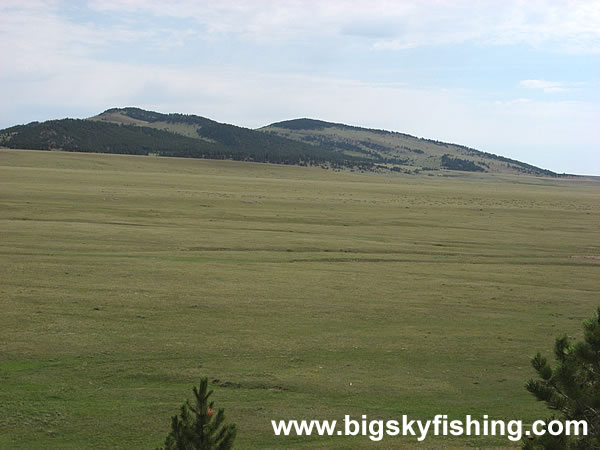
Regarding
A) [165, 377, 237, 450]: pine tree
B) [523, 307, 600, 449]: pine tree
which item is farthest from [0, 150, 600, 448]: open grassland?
[165, 377, 237, 450]: pine tree

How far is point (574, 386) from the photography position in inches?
327

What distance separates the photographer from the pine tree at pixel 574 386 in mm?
8266

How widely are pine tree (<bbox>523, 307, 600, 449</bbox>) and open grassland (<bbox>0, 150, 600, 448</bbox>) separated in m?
5.14

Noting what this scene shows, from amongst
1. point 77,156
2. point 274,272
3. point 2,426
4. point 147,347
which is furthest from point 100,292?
point 77,156

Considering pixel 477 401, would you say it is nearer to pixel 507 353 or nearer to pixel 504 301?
pixel 507 353

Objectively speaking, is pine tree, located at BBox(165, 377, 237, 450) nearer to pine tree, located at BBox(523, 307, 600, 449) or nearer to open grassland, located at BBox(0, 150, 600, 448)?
pine tree, located at BBox(523, 307, 600, 449)

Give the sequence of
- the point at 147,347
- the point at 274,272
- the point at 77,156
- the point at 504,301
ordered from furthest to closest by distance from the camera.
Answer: the point at 77,156, the point at 274,272, the point at 504,301, the point at 147,347

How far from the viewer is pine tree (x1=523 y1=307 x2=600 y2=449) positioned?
8.27m

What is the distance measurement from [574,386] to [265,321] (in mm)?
14405

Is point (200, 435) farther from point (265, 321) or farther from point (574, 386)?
point (265, 321)

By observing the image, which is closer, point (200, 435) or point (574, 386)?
point (200, 435)

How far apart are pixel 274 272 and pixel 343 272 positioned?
354 cm

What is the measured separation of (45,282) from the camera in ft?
84.1

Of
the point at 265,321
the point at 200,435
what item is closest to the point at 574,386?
the point at 200,435
